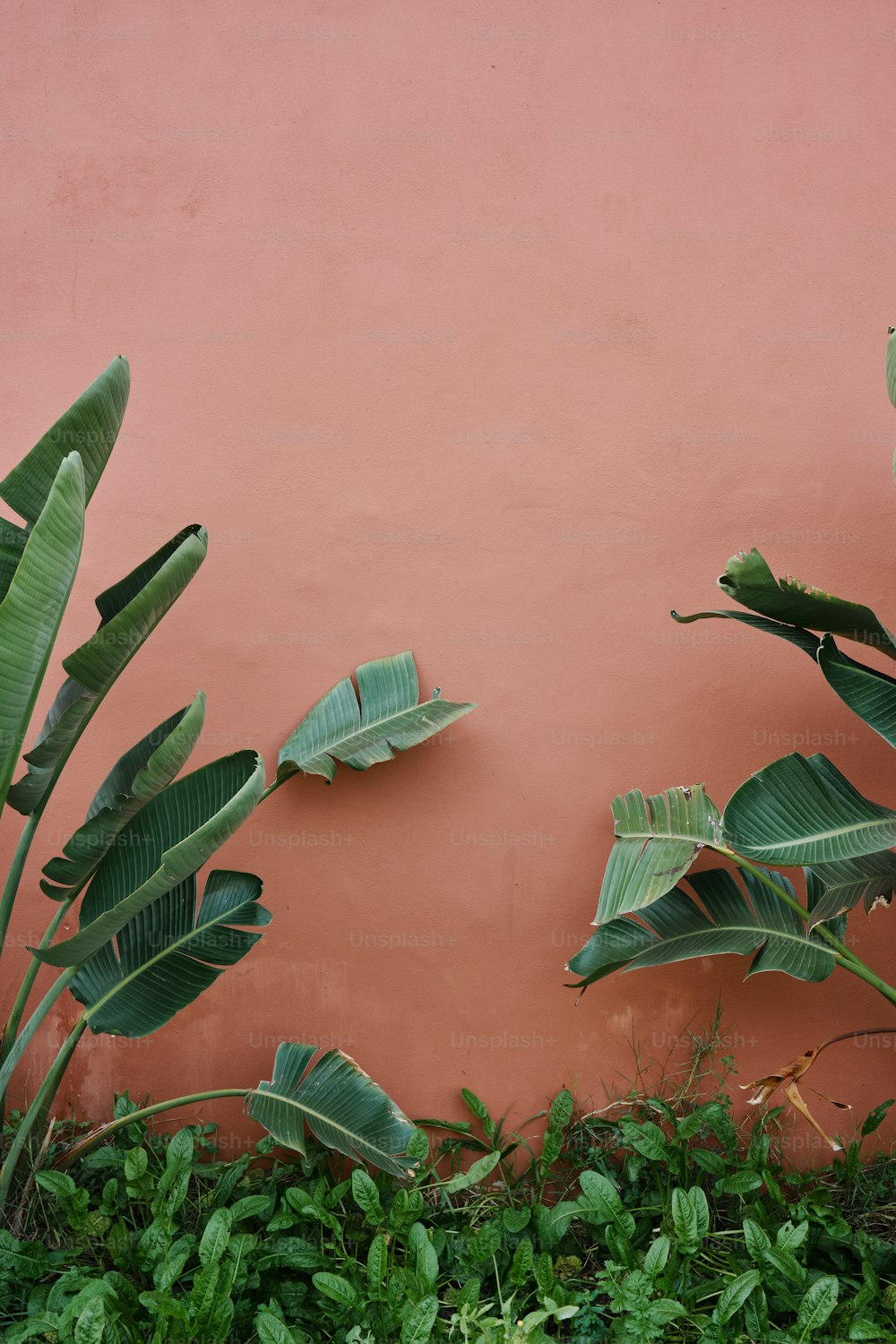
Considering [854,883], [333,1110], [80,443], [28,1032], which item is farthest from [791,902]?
[80,443]

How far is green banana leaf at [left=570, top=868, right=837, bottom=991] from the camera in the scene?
95.7 inches

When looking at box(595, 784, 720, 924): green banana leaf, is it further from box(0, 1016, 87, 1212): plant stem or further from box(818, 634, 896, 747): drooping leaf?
box(0, 1016, 87, 1212): plant stem

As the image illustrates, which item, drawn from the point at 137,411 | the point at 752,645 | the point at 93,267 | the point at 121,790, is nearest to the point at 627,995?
the point at 752,645

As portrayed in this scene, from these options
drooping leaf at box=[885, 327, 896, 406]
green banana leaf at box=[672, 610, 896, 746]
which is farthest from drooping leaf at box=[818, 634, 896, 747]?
drooping leaf at box=[885, 327, 896, 406]

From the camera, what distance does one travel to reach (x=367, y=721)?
272 centimetres

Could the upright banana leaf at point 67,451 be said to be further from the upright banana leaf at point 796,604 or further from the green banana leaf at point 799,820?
the green banana leaf at point 799,820

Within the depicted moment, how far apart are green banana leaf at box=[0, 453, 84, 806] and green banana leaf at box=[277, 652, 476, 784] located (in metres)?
0.88

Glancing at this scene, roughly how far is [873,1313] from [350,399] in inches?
111

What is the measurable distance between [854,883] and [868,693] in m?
0.50

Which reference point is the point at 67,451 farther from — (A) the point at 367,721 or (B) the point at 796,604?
(B) the point at 796,604

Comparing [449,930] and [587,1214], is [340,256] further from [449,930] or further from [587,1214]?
[587,1214]

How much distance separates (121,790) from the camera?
240 cm

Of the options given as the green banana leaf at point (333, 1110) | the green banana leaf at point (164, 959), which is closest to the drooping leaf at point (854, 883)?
the green banana leaf at point (333, 1110)

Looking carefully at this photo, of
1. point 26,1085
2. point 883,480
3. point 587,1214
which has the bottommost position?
point 587,1214
